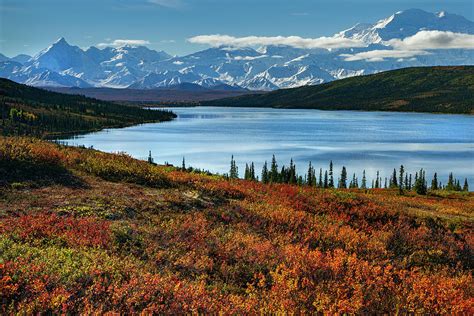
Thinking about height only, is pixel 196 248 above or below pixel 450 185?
above

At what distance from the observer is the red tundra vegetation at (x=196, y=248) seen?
9547mm

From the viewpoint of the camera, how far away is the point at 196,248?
1434 centimetres

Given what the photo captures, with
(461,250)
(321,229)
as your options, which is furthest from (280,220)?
(461,250)

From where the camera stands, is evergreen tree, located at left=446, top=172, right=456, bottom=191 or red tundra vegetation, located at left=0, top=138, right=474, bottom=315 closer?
red tundra vegetation, located at left=0, top=138, right=474, bottom=315

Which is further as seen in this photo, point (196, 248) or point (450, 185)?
point (450, 185)

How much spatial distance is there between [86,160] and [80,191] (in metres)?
6.14

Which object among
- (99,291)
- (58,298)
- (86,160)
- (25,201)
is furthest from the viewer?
(86,160)

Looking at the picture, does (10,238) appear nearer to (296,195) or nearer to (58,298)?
(58,298)

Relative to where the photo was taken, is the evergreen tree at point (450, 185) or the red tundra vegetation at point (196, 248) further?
the evergreen tree at point (450, 185)

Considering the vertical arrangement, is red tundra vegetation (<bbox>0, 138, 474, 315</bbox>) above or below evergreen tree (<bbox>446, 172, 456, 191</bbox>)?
above

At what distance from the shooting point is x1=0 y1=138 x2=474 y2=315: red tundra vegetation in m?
9.55

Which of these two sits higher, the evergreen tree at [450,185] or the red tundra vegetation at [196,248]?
the red tundra vegetation at [196,248]

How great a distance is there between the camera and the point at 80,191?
67.5 ft

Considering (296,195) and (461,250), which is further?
(296,195)
